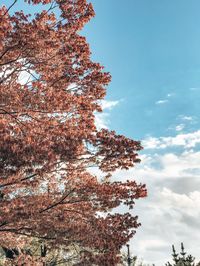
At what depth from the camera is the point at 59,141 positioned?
1182 centimetres

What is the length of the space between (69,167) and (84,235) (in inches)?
86.0

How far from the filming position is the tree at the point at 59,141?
445 inches

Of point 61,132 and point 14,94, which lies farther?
point 61,132

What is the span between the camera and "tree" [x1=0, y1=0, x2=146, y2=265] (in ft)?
37.1

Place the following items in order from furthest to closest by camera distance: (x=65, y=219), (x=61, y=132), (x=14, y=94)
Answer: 1. (x=65, y=219)
2. (x=61, y=132)
3. (x=14, y=94)

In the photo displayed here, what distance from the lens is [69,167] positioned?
12852 millimetres

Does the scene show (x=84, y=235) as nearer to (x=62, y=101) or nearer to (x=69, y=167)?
(x=69, y=167)

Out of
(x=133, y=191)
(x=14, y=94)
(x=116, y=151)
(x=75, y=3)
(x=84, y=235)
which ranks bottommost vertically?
(x=84, y=235)

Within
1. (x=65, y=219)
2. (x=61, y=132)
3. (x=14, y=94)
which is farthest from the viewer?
(x=65, y=219)

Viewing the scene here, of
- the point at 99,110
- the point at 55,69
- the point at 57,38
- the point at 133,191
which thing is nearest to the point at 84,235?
the point at 133,191

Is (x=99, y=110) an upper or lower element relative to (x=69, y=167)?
upper

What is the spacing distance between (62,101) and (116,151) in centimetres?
227

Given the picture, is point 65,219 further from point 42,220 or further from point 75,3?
point 75,3

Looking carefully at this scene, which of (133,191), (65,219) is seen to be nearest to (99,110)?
(133,191)
